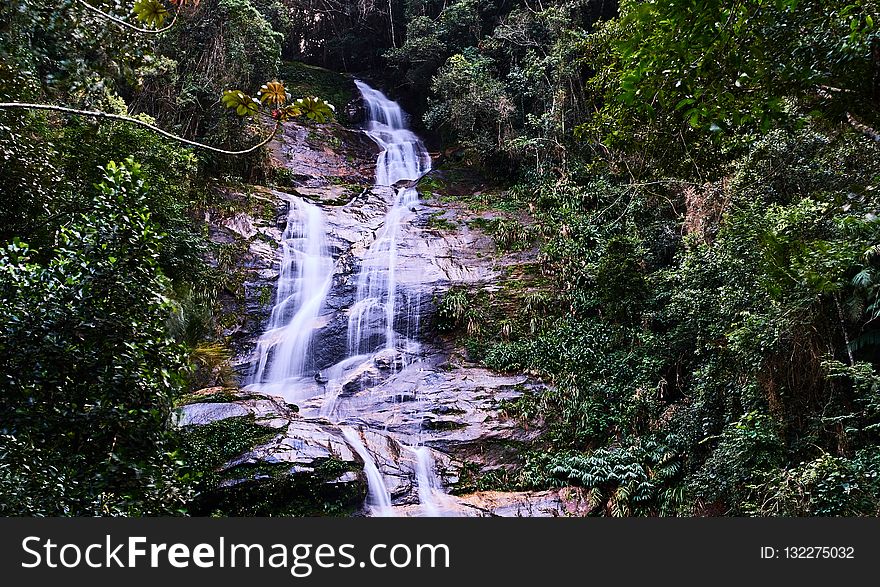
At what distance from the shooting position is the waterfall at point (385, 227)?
1405 cm

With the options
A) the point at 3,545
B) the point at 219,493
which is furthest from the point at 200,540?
the point at 219,493

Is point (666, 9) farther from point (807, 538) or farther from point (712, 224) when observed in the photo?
point (712, 224)

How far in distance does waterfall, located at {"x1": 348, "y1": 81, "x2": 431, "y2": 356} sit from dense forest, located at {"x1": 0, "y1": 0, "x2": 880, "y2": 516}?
1612mm

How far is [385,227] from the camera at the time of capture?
1780 cm

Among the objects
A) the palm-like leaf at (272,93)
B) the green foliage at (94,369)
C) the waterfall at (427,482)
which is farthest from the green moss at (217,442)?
the palm-like leaf at (272,93)

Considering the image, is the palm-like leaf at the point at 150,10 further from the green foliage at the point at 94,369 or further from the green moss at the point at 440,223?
the green moss at the point at 440,223

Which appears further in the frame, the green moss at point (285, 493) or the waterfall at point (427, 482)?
the waterfall at point (427, 482)

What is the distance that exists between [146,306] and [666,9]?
15.4ft

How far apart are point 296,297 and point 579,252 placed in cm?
717

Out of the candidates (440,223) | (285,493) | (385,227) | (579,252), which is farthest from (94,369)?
(440,223)

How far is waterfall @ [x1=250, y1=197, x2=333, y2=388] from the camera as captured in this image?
523 inches

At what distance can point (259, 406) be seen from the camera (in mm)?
9781

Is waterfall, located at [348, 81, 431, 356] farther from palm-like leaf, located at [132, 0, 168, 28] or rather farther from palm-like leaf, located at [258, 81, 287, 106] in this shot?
palm-like leaf, located at [132, 0, 168, 28]

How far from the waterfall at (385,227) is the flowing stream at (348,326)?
0.09 feet
